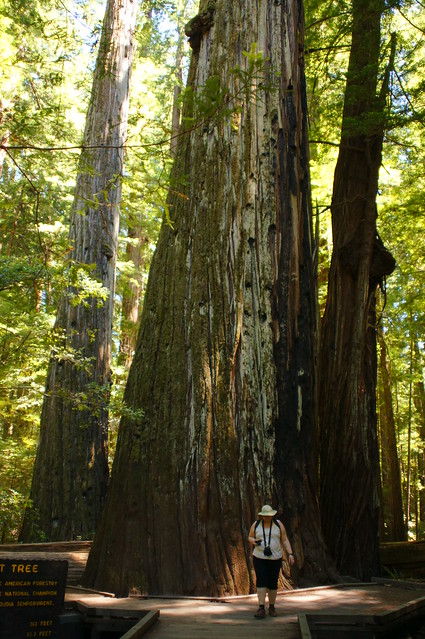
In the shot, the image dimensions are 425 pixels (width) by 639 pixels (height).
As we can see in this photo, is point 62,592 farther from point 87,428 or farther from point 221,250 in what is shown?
point 87,428

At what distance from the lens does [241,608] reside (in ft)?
15.8

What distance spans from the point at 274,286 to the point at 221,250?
0.72 m

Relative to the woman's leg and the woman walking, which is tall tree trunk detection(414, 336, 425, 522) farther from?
the woman's leg

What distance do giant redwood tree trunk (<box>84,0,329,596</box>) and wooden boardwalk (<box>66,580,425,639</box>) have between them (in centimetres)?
28

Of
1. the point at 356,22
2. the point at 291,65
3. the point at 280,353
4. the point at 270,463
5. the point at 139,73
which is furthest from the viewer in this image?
the point at 139,73

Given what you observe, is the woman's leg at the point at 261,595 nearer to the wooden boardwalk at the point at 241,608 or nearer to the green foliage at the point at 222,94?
the wooden boardwalk at the point at 241,608

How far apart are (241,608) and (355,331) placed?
5008 millimetres

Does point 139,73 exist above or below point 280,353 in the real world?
above

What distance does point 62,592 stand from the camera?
14.3 feet

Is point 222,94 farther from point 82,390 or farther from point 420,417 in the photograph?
point 420,417

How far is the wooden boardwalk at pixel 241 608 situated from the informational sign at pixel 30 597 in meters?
0.32

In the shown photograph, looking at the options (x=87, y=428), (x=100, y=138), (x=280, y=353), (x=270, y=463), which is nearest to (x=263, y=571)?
(x=270, y=463)

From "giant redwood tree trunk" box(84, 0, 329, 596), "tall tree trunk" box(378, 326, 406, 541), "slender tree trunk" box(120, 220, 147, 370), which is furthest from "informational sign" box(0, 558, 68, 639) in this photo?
"slender tree trunk" box(120, 220, 147, 370)

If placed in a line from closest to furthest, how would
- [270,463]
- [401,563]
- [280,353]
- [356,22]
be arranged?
[270,463]
[280,353]
[401,563]
[356,22]
